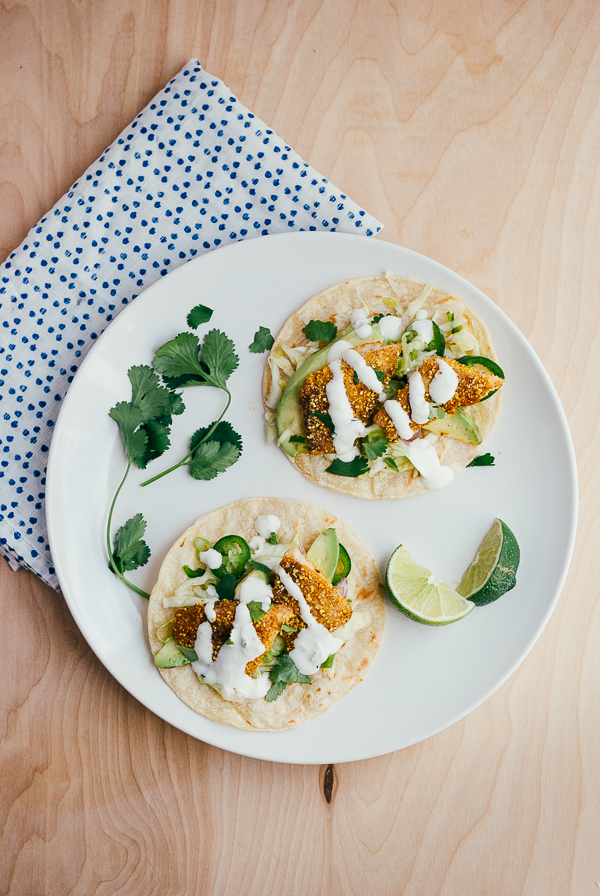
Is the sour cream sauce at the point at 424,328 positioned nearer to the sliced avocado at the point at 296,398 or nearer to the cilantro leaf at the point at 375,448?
the sliced avocado at the point at 296,398

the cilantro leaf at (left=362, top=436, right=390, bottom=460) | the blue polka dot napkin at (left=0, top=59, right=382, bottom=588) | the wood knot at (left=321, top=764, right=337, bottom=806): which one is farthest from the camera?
the wood knot at (left=321, top=764, right=337, bottom=806)

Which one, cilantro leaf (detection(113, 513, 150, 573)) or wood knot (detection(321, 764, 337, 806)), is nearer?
cilantro leaf (detection(113, 513, 150, 573))

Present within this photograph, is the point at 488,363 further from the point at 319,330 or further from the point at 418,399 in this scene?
the point at 319,330

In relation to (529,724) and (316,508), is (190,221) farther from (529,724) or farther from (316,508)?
(529,724)

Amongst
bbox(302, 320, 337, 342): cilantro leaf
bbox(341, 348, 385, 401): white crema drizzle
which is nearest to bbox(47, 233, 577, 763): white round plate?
bbox(302, 320, 337, 342): cilantro leaf

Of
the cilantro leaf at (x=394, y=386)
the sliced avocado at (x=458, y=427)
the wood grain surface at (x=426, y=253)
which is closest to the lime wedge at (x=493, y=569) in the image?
the sliced avocado at (x=458, y=427)

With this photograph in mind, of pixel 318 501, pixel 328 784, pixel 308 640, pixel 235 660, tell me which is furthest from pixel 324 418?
pixel 328 784

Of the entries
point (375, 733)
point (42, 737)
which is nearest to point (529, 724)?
point (375, 733)

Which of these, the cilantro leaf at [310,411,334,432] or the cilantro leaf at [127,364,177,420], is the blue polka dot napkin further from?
the cilantro leaf at [310,411,334,432]
